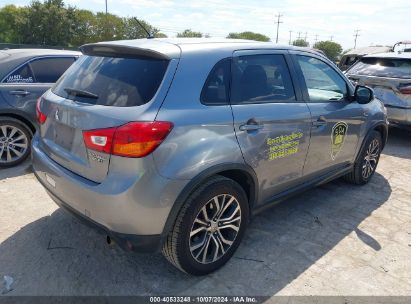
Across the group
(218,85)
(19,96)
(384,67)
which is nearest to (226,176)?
(218,85)

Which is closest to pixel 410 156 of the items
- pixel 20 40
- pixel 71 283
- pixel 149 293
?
pixel 149 293

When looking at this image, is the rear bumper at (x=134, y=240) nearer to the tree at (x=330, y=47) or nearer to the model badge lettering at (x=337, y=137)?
the model badge lettering at (x=337, y=137)

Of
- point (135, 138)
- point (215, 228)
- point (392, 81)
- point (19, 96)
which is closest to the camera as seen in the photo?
point (135, 138)

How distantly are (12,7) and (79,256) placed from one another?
99815mm

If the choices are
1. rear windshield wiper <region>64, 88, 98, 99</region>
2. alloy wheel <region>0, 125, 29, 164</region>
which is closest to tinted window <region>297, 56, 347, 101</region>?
rear windshield wiper <region>64, 88, 98, 99</region>

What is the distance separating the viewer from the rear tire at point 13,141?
5.09 metres

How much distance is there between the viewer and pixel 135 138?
7.67ft

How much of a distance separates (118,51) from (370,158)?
11.7ft

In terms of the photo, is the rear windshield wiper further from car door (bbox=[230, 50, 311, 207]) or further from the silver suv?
car door (bbox=[230, 50, 311, 207])

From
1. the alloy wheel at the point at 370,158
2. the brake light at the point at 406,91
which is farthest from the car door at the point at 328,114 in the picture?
the brake light at the point at 406,91

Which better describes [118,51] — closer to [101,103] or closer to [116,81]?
[116,81]

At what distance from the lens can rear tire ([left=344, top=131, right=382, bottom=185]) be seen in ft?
15.2

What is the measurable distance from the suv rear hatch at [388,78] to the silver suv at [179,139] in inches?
154

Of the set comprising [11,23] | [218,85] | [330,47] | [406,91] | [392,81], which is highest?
[11,23]
